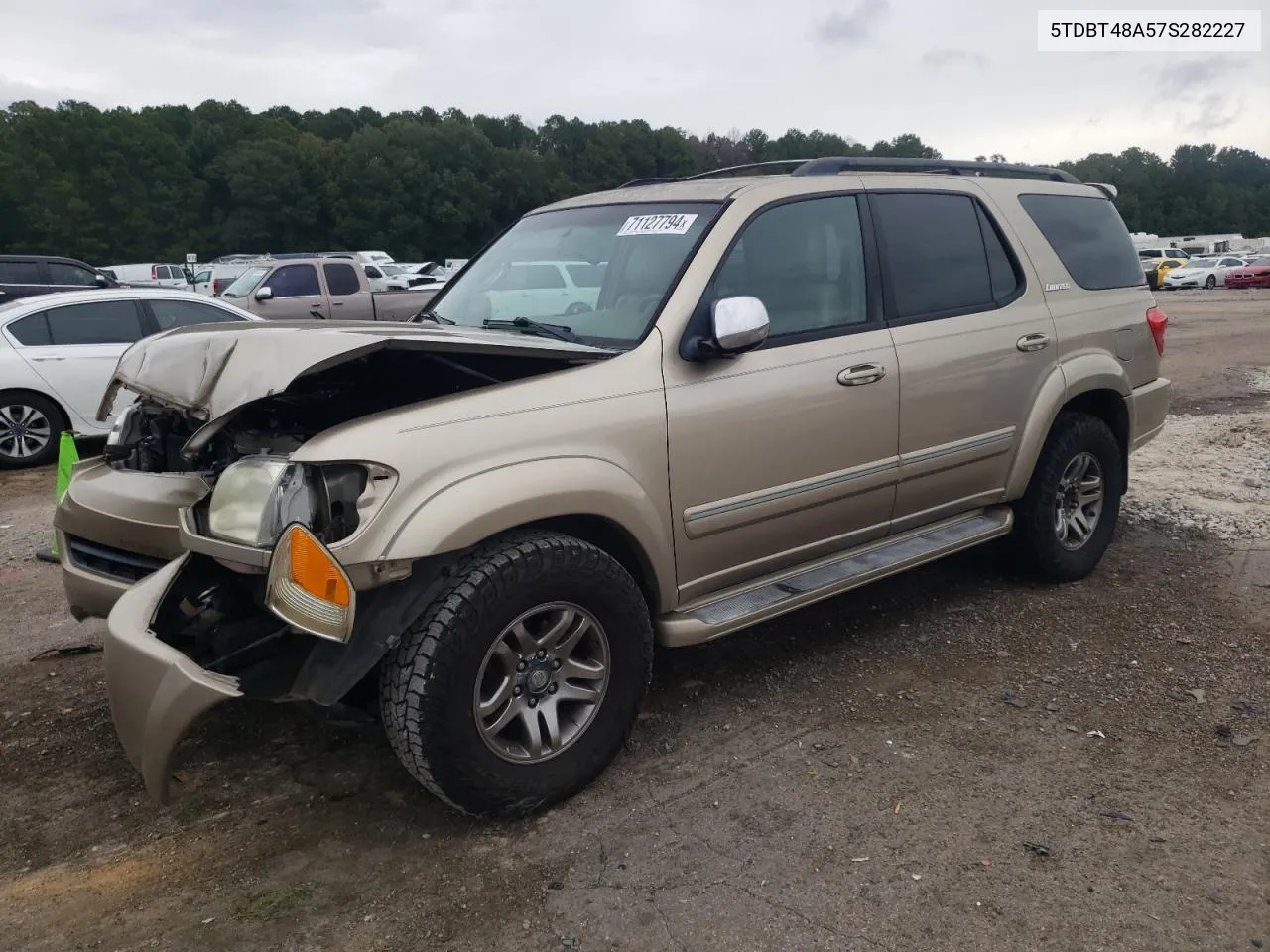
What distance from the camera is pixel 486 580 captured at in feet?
9.16

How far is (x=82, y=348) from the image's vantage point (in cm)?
882

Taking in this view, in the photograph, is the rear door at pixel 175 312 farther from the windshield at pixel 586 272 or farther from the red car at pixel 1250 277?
the red car at pixel 1250 277

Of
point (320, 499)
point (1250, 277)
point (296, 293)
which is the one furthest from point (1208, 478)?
point (1250, 277)

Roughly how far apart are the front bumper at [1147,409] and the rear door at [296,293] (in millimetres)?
12060

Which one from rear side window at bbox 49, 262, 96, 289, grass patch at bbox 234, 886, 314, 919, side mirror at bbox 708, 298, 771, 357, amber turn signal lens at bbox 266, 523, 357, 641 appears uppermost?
rear side window at bbox 49, 262, 96, 289

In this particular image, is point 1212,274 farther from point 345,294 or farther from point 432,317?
point 432,317

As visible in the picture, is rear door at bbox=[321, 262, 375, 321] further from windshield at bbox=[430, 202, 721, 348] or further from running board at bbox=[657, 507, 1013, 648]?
running board at bbox=[657, 507, 1013, 648]

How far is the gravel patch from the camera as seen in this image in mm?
5965

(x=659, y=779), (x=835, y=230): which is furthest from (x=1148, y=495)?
(x=659, y=779)

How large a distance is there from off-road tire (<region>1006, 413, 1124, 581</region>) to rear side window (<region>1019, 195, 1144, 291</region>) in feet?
2.39

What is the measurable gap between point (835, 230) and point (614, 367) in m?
1.29

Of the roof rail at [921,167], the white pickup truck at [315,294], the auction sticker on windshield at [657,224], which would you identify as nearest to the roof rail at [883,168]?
the roof rail at [921,167]

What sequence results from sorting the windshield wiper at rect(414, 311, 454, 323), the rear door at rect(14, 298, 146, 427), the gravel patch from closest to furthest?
the windshield wiper at rect(414, 311, 454, 323) → the gravel patch → the rear door at rect(14, 298, 146, 427)

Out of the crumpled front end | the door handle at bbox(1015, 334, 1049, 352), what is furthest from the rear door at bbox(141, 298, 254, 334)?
the door handle at bbox(1015, 334, 1049, 352)
